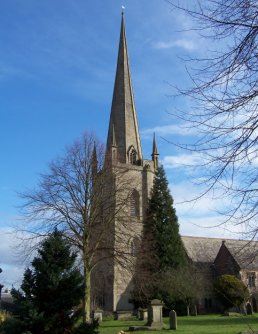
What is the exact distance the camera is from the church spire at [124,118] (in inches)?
2111

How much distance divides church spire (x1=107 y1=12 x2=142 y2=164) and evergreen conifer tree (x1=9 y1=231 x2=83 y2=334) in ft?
129

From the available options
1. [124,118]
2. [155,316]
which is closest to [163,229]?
[124,118]

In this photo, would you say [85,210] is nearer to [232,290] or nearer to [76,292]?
[76,292]

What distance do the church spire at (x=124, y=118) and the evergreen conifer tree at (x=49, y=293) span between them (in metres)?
39.4

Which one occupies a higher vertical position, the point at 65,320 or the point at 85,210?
the point at 85,210

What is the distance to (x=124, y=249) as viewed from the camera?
88.2ft

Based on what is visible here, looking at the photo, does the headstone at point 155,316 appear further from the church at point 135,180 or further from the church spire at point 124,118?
the church spire at point 124,118

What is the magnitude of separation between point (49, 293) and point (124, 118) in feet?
142

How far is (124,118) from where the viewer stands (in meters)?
54.6

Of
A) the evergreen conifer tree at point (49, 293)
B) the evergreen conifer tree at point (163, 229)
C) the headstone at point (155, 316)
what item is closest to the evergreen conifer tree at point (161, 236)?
the evergreen conifer tree at point (163, 229)

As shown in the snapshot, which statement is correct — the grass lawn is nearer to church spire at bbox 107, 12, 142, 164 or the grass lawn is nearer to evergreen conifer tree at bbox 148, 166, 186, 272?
evergreen conifer tree at bbox 148, 166, 186, 272

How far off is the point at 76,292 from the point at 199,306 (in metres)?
40.2

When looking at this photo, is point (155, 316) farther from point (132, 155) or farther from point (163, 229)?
point (132, 155)

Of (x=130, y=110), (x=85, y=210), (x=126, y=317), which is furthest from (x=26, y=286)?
(x=130, y=110)
